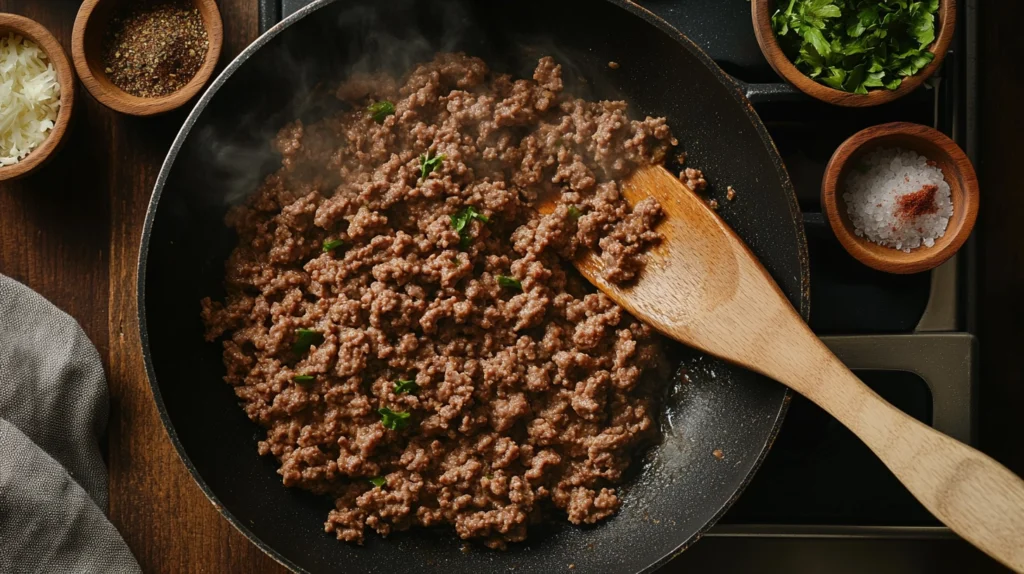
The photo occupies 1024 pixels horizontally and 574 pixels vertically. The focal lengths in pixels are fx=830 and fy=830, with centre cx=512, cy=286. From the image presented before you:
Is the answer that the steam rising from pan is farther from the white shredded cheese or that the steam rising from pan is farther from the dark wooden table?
the white shredded cheese

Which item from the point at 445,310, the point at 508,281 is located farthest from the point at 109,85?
the point at 508,281

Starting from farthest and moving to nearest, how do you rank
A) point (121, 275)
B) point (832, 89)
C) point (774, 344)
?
1. point (121, 275)
2. point (832, 89)
3. point (774, 344)

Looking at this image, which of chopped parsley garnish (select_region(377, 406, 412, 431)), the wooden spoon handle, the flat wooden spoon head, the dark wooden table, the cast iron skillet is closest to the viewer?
the wooden spoon handle

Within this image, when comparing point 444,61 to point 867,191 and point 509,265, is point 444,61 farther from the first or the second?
point 867,191

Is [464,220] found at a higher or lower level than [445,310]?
higher

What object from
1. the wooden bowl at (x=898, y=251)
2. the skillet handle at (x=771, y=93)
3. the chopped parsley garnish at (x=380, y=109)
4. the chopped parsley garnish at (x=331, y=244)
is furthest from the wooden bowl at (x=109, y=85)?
the wooden bowl at (x=898, y=251)

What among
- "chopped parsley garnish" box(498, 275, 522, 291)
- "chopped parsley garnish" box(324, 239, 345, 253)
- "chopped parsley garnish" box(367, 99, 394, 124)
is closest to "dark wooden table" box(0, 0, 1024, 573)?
"chopped parsley garnish" box(367, 99, 394, 124)

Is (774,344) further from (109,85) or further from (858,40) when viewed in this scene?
(109,85)
